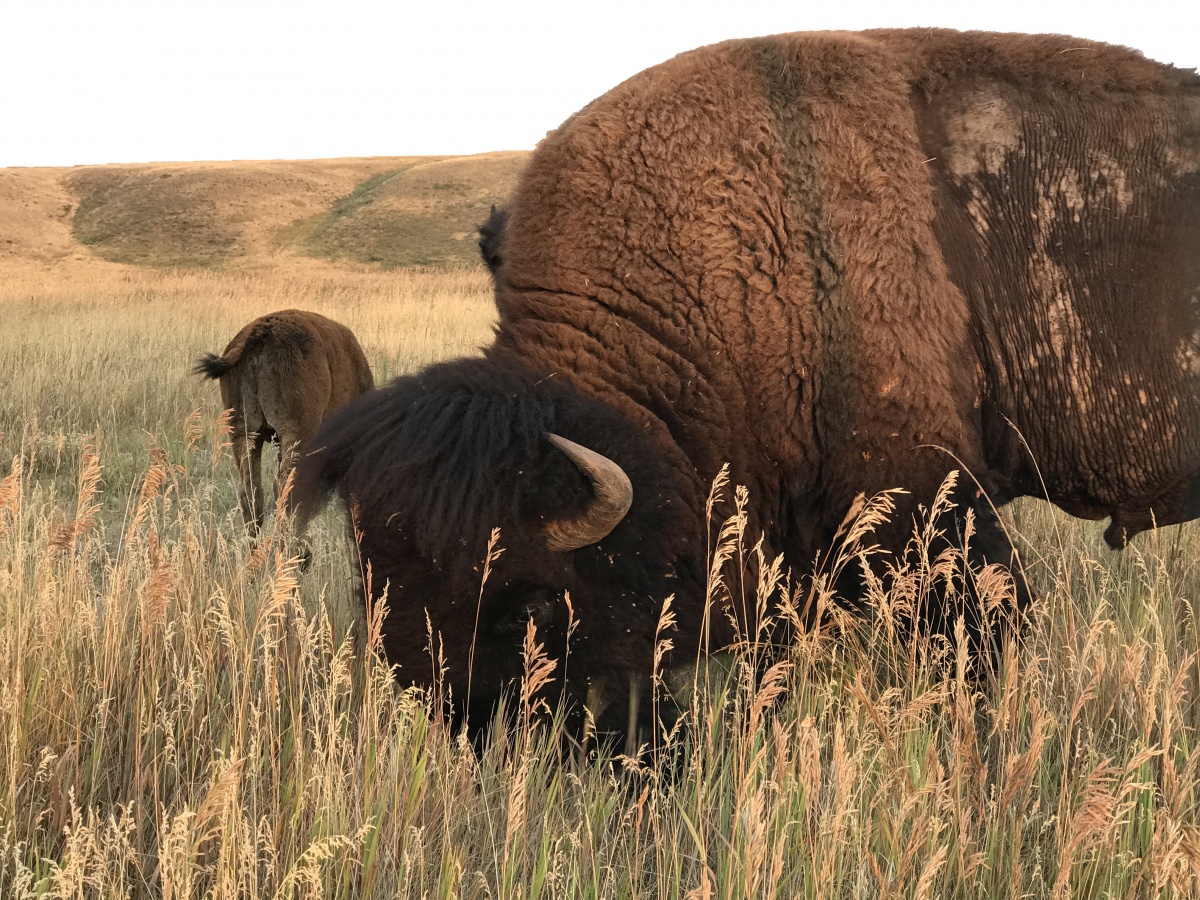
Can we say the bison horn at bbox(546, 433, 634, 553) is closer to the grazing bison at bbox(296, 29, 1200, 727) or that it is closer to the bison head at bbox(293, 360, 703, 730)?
the bison head at bbox(293, 360, 703, 730)

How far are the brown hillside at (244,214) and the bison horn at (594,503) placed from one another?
134ft

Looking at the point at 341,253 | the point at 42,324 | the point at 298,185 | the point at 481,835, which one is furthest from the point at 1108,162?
the point at 298,185

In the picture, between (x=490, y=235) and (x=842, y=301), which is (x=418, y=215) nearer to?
(x=490, y=235)

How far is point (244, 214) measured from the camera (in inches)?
2178

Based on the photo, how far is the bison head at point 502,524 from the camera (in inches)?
107

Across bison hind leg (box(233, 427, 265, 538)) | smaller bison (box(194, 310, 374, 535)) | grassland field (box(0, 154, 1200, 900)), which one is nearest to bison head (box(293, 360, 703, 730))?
grassland field (box(0, 154, 1200, 900))

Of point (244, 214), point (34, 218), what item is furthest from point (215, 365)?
point (34, 218)

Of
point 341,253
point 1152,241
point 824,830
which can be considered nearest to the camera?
point 824,830

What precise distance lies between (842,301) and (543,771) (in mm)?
1857

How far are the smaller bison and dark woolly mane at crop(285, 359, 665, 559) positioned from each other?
153 inches

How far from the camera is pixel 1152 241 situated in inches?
144

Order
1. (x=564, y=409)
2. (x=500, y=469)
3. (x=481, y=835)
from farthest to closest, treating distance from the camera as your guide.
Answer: (x=564, y=409)
(x=500, y=469)
(x=481, y=835)

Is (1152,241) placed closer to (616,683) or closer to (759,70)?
(759,70)

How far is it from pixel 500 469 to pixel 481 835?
0.96m
